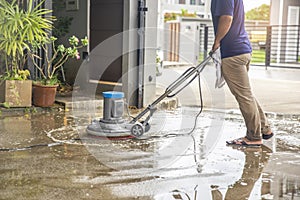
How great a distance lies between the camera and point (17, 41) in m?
5.55

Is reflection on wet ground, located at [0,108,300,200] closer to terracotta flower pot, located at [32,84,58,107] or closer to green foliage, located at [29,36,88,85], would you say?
terracotta flower pot, located at [32,84,58,107]

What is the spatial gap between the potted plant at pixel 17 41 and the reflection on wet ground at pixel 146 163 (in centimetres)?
46

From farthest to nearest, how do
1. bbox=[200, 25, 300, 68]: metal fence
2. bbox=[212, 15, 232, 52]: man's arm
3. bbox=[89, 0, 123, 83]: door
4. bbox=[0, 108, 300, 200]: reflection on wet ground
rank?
bbox=[200, 25, 300, 68]: metal fence
bbox=[89, 0, 123, 83]: door
bbox=[212, 15, 232, 52]: man's arm
bbox=[0, 108, 300, 200]: reflection on wet ground

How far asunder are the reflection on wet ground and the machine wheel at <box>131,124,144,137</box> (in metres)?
0.08

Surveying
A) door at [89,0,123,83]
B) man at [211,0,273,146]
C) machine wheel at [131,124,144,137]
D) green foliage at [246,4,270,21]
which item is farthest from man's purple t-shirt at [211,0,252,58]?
green foliage at [246,4,270,21]

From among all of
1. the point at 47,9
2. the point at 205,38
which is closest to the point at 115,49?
the point at 47,9

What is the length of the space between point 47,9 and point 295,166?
150 inches

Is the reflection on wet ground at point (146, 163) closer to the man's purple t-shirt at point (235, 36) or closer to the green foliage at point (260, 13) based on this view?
the man's purple t-shirt at point (235, 36)

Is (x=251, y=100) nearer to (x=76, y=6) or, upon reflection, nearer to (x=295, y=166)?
(x=295, y=166)

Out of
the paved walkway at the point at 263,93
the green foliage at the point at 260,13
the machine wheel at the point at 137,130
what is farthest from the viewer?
the green foliage at the point at 260,13

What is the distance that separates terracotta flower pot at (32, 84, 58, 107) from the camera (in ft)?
19.2

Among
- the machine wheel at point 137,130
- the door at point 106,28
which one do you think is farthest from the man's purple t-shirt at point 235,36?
the door at point 106,28

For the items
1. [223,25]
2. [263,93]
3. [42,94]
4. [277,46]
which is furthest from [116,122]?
[277,46]

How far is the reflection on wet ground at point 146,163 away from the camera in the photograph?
9.59 feet
